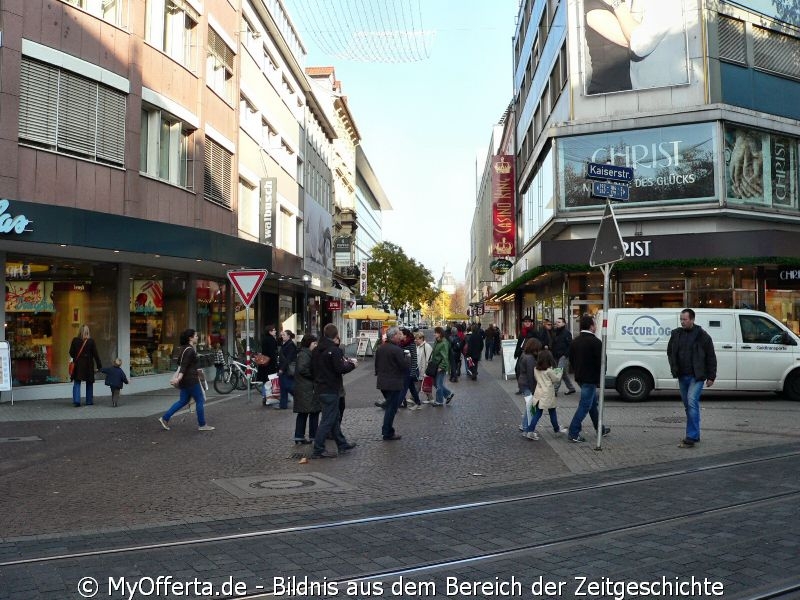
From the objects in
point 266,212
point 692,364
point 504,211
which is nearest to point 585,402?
point 692,364

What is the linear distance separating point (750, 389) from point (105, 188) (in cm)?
1568

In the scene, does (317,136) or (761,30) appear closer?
(761,30)

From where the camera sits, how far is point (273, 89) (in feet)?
111

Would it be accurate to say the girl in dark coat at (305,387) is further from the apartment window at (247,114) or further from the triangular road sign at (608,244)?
the apartment window at (247,114)

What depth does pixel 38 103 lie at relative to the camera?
1614 cm

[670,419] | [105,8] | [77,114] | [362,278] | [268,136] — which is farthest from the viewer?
[362,278]

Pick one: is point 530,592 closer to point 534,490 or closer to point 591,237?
point 534,490

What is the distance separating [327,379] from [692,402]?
17.0 ft

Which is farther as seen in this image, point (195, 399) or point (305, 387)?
point (195, 399)

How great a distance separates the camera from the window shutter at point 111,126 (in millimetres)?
17625

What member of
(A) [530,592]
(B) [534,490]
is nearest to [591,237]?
(B) [534,490]

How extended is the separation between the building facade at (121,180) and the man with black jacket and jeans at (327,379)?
23.8ft

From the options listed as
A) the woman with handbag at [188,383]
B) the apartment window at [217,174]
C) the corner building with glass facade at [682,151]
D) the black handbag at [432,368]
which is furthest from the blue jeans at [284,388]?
the corner building with glass facade at [682,151]

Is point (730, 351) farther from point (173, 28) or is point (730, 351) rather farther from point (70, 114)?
point (173, 28)
